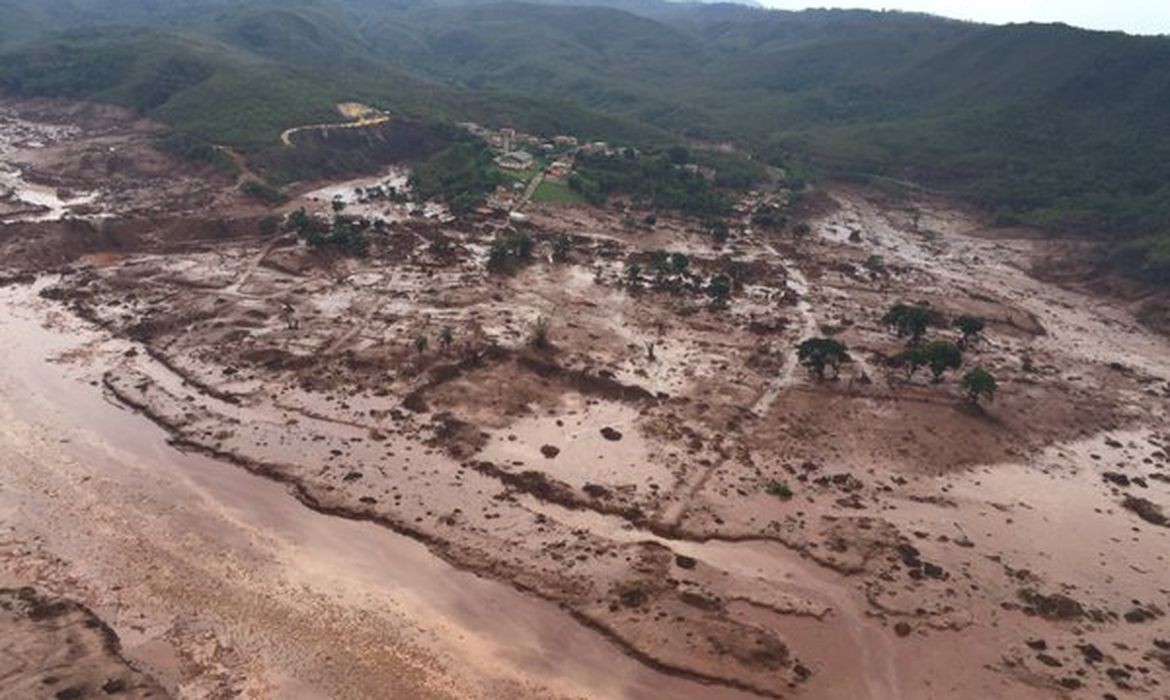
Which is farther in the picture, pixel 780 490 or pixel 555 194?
pixel 555 194

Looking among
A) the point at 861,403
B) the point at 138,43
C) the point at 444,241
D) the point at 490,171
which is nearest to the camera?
the point at 861,403

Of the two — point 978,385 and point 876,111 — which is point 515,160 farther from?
point 876,111

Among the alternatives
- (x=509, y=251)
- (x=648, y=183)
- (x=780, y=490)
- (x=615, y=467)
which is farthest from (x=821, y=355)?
(x=648, y=183)

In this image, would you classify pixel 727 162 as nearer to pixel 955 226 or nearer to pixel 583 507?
pixel 955 226

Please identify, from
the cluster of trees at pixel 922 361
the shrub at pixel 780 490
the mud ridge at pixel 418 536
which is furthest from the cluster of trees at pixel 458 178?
the shrub at pixel 780 490

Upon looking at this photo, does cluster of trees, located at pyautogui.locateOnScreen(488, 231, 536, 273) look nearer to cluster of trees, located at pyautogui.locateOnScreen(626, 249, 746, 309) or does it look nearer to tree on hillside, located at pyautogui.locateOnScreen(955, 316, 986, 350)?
cluster of trees, located at pyautogui.locateOnScreen(626, 249, 746, 309)

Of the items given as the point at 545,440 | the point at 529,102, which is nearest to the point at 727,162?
the point at 529,102
